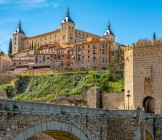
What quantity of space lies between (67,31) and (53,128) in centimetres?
7885

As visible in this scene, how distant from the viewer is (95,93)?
4609cm

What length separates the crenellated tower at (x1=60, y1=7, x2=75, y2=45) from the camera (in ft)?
309

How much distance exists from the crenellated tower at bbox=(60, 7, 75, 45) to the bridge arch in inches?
2974

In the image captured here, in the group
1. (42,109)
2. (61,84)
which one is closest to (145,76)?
(42,109)

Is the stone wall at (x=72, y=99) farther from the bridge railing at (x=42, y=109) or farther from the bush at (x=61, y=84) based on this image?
the bridge railing at (x=42, y=109)

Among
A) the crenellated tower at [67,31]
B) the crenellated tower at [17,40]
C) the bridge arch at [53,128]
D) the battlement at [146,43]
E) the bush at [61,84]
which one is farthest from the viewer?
the crenellated tower at [17,40]

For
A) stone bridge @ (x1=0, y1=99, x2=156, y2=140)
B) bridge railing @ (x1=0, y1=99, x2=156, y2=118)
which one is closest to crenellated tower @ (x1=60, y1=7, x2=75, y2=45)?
stone bridge @ (x1=0, y1=99, x2=156, y2=140)

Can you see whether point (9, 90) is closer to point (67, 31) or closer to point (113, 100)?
point (113, 100)

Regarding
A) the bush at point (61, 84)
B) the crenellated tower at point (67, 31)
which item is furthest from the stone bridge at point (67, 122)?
the crenellated tower at point (67, 31)

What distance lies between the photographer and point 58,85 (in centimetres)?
5825

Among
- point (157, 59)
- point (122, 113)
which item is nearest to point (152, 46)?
point (157, 59)

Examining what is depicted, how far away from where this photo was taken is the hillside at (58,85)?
51.1 m

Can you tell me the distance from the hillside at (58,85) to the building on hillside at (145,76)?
12.3 m

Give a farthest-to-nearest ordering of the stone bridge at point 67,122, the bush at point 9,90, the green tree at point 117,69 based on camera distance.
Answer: the bush at point 9,90
the green tree at point 117,69
the stone bridge at point 67,122
